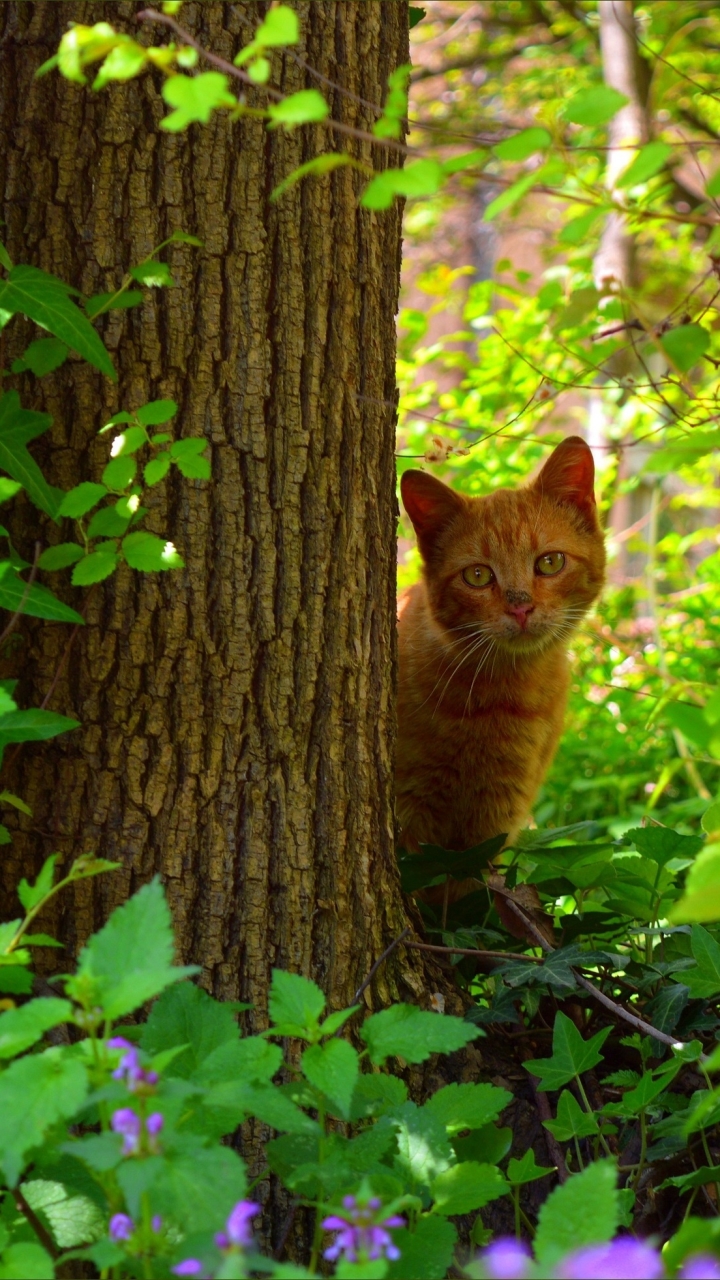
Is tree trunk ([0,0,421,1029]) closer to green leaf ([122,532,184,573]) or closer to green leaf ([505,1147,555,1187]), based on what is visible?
green leaf ([122,532,184,573])

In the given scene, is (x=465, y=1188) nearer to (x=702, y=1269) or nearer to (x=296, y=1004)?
(x=296, y=1004)

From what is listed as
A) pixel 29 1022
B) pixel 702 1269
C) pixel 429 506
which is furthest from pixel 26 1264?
pixel 429 506

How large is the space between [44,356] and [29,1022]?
94 cm

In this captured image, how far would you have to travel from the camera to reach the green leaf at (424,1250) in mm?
1222

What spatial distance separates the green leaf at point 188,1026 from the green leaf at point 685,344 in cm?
93

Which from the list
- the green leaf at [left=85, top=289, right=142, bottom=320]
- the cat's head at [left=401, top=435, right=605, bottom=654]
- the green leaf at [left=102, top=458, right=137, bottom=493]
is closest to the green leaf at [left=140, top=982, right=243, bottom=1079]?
the green leaf at [left=102, top=458, right=137, bottom=493]

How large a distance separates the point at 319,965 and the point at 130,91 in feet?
4.33

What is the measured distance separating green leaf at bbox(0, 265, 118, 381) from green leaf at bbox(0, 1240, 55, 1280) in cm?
103

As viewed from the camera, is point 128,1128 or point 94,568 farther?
point 94,568

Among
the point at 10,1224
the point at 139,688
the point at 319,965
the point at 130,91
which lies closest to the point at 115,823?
the point at 139,688

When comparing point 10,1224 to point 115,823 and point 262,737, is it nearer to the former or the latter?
point 115,823

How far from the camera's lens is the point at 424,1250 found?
4.07ft

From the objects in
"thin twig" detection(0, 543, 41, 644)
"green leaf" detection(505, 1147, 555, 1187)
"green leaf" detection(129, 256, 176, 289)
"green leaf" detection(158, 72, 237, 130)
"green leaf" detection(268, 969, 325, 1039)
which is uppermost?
"green leaf" detection(129, 256, 176, 289)

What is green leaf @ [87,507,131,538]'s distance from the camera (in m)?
1.59
